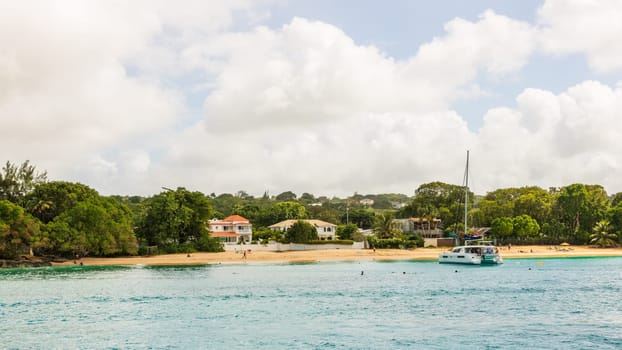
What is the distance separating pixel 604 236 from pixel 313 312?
294ft

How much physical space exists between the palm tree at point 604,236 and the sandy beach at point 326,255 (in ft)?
6.71

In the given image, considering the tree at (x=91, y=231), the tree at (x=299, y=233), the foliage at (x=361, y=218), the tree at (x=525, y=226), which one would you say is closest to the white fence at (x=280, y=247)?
the tree at (x=299, y=233)

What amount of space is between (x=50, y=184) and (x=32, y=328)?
2627 inches

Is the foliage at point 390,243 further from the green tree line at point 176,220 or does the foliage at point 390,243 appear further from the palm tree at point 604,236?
the palm tree at point 604,236

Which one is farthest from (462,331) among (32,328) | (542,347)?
(32,328)

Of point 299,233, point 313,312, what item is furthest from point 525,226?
point 313,312

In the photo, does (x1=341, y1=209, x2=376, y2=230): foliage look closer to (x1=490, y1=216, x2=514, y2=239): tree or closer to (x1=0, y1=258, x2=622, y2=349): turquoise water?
(x1=490, y1=216, x2=514, y2=239): tree

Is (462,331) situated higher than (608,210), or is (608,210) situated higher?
(608,210)

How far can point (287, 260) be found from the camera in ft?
301

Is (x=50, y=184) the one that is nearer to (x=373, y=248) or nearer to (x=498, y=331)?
(x=373, y=248)

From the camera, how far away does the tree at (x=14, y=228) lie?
3098 inches

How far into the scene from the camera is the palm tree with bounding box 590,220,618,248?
108625 mm

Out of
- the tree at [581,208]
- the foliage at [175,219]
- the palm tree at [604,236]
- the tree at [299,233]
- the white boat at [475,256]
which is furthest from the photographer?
the tree at [581,208]

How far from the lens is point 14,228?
79.6 metres
